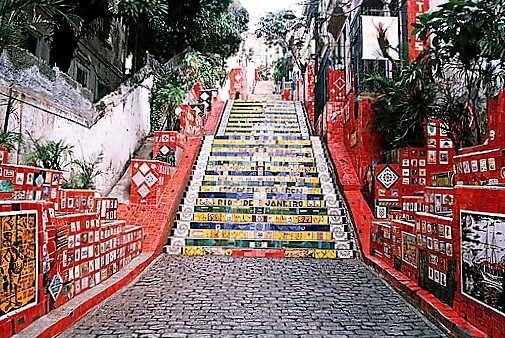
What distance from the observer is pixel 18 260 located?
402 cm

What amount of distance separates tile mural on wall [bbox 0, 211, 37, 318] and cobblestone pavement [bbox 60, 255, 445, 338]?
583 millimetres

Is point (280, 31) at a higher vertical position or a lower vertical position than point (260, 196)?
higher

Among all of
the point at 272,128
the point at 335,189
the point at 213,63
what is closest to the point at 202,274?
the point at 335,189

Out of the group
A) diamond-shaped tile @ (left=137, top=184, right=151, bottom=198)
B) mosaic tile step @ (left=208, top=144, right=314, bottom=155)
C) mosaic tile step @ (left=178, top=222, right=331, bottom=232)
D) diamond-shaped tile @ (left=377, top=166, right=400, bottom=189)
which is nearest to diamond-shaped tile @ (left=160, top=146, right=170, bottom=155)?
diamond-shaped tile @ (left=137, top=184, right=151, bottom=198)

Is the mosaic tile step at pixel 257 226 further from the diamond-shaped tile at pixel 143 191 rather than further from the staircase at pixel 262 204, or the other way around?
the diamond-shaped tile at pixel 143 191

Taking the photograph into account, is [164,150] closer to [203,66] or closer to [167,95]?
[167,95]

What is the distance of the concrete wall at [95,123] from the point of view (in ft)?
22.6

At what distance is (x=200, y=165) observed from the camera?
11734 millimetres

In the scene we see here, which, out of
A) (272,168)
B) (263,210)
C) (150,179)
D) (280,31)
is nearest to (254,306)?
(263,210)

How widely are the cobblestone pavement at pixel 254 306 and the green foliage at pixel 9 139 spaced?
2.22 m

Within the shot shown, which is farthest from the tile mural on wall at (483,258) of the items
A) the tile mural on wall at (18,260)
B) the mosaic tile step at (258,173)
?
the mosaic tile step at (258,173)

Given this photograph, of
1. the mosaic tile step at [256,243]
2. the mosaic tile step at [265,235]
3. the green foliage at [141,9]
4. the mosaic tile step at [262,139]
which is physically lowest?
the mosaic tile step at [256,243]

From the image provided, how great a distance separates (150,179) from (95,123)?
5.09 feet

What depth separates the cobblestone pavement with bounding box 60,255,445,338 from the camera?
461 cm
